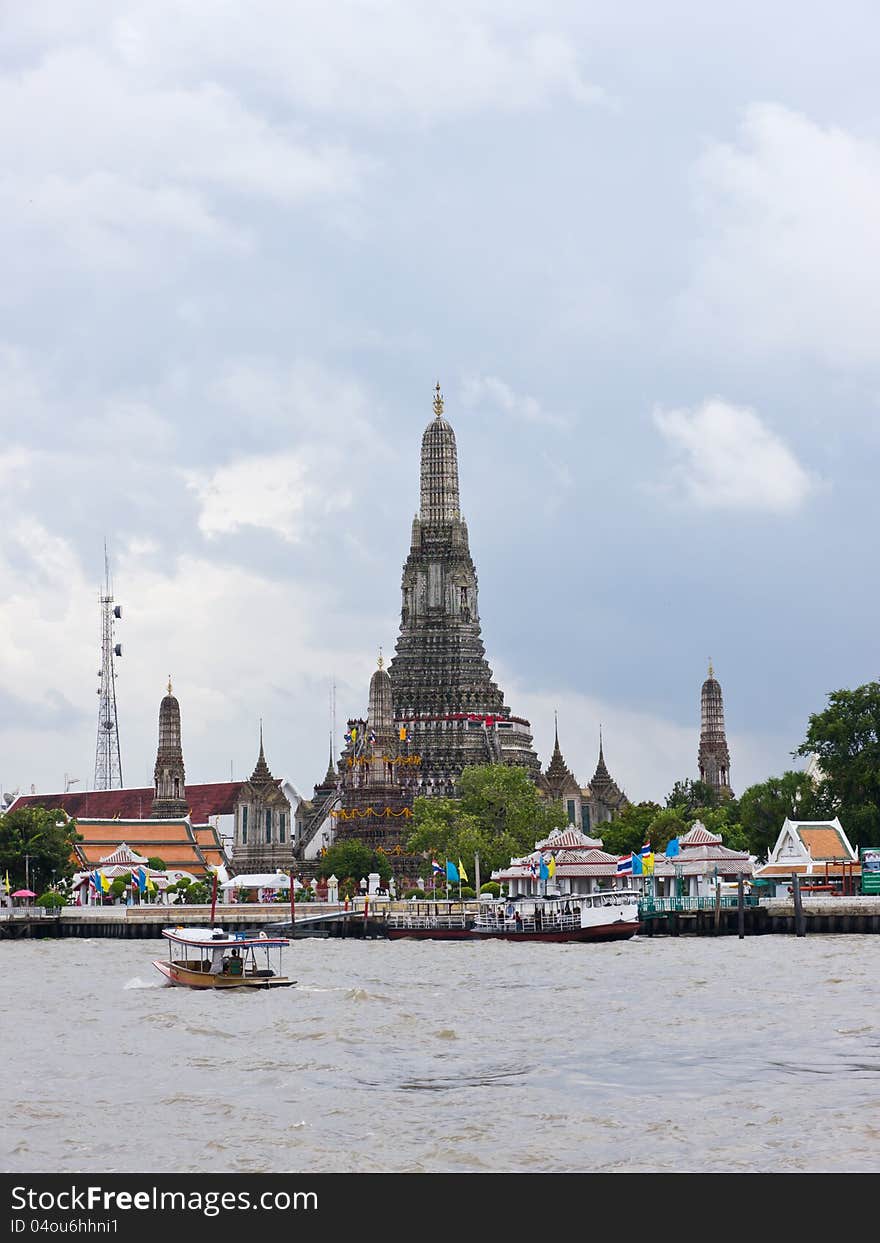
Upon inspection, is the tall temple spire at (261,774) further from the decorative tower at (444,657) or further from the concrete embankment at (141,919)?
the concrete embankment at (141,919)

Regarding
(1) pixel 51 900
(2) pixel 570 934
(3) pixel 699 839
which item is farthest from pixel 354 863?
(2) pixel 570 934

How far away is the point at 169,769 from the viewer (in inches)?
6540

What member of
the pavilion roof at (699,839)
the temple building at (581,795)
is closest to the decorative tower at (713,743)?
the temple building at (581,795)

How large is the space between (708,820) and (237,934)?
71686 millimetres

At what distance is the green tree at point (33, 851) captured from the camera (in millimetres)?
116125

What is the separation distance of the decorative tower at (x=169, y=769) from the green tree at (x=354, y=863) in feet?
87.2

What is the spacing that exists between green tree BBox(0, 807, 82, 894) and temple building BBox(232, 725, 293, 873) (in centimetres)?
4262

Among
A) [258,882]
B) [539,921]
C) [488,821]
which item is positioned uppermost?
[488,821]

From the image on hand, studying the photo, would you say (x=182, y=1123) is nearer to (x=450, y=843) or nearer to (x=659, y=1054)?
(x=659, y=1054)

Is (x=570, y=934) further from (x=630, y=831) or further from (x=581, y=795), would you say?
(x=581, y=795)

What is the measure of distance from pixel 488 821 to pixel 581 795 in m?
44.9

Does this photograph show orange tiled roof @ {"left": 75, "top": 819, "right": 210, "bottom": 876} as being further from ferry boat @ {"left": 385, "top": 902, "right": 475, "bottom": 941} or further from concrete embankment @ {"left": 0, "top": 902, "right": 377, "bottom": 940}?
ferry boat @ {"left": 385, "top": 902, "right": 475, "bottom": 941}

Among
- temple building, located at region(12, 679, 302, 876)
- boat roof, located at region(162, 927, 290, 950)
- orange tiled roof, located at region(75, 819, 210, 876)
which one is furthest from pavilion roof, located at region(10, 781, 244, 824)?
boat roof, located at region(162, 927, 290, 950)
